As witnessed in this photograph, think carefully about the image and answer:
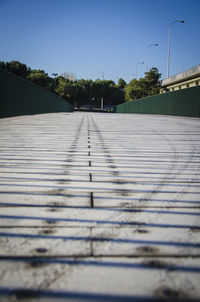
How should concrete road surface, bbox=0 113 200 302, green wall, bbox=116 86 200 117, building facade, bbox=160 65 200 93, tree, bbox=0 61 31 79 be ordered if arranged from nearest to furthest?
concrete road surface, bbox=0 113 200 302 < green wall, bbox=116 86 200 117 < building facade, bbox=160 65 200 93 < tree, bbox=0 61 31 79

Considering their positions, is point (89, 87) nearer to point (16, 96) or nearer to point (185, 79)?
point (185, 79)

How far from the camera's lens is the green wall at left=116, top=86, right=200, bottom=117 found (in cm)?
1670

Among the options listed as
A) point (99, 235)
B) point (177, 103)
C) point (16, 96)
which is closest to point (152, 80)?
point (177, 103)

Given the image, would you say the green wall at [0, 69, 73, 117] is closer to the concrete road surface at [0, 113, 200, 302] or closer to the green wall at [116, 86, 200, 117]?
the concrete road surface at [0, 113, 200, 302]

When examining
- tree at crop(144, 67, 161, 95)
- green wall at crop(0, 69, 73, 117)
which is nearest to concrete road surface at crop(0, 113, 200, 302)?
green wall at crop(0, 69, 73, 117)

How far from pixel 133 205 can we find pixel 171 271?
750mm

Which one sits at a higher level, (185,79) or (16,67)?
(16,67)

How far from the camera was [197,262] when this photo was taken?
1192mm

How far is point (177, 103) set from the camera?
20047mm

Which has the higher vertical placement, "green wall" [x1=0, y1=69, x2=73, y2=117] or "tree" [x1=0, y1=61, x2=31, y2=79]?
"tree" [x1=0, y1=61, x2=31, y2=79]

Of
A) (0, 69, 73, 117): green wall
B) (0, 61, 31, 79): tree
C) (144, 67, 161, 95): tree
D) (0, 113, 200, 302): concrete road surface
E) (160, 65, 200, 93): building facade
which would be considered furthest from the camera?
(0, 61, 31, 79): tree

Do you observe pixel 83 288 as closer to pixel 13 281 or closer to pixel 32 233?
pixel 13 281

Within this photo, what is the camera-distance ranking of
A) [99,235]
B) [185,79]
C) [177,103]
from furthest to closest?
[185,79] → [177,103] → [99,235]

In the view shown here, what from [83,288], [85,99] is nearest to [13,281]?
[83,288]
